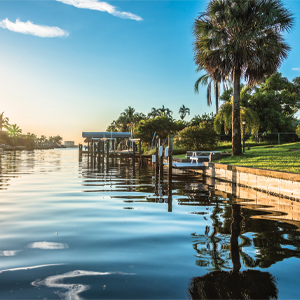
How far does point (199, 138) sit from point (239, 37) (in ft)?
47.5

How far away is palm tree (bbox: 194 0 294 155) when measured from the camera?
17.7 metres

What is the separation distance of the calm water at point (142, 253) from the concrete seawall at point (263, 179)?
238 centimetres

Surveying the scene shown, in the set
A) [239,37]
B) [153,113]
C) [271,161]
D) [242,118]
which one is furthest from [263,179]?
[153,113]

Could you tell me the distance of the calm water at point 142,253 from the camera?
3.28 metres

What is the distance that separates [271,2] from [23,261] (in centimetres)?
1913

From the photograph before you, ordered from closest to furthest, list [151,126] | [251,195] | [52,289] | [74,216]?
[52,289], [74,216], [251,195], [151,126]

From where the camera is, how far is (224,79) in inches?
813

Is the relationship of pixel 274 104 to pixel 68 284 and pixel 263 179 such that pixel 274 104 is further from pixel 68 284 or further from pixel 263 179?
pixel 68 284

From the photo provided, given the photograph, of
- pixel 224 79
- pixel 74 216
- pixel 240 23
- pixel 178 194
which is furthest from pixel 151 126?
pixel 74 216

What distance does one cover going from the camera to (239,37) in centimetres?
1758

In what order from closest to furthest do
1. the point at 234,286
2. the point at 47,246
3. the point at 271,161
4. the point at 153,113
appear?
the point at 234,286
the point at 47,246
the point at 271,161
the point at 153,113

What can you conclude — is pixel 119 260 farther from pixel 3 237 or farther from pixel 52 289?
pixel 3 237

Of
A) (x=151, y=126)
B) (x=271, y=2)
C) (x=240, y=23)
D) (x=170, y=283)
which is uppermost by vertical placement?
(x=271, y=2)

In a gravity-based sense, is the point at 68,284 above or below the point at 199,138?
below
